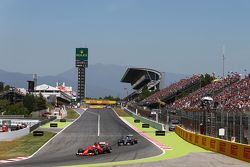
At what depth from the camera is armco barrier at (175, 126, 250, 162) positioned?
2600 cm

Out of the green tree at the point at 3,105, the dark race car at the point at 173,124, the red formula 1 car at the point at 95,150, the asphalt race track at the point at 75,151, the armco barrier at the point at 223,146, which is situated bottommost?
the asphalt race track at the point at 75,151

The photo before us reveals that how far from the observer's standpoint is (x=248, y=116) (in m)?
28.2

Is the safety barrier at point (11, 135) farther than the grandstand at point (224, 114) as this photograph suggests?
Yes

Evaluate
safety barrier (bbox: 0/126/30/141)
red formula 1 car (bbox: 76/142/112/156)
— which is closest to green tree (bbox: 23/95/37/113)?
safety barrier (bbox: 0/126/30/141)

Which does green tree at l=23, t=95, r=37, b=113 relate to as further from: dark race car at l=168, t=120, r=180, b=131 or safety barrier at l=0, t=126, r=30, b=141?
safety barrier at l=0, t=126, r=30, b=141

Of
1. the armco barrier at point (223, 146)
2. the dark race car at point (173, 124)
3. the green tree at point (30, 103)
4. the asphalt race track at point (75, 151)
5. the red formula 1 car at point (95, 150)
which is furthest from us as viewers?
the green tree at point (30, 103)

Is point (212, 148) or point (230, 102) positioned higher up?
point (230, 102)

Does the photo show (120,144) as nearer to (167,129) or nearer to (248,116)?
(248,116)

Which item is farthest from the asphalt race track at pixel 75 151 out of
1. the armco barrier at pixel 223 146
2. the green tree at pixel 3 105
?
the green tree at pixel 3 105

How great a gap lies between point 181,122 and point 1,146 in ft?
82.5

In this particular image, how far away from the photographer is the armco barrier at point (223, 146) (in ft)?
85.3

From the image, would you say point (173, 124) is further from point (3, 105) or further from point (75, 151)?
point (3, 105)

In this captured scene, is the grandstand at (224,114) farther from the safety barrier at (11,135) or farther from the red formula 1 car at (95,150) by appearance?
the safety barrier at (11,135)

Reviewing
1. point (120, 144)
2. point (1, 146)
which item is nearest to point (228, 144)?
point (120, 144)
